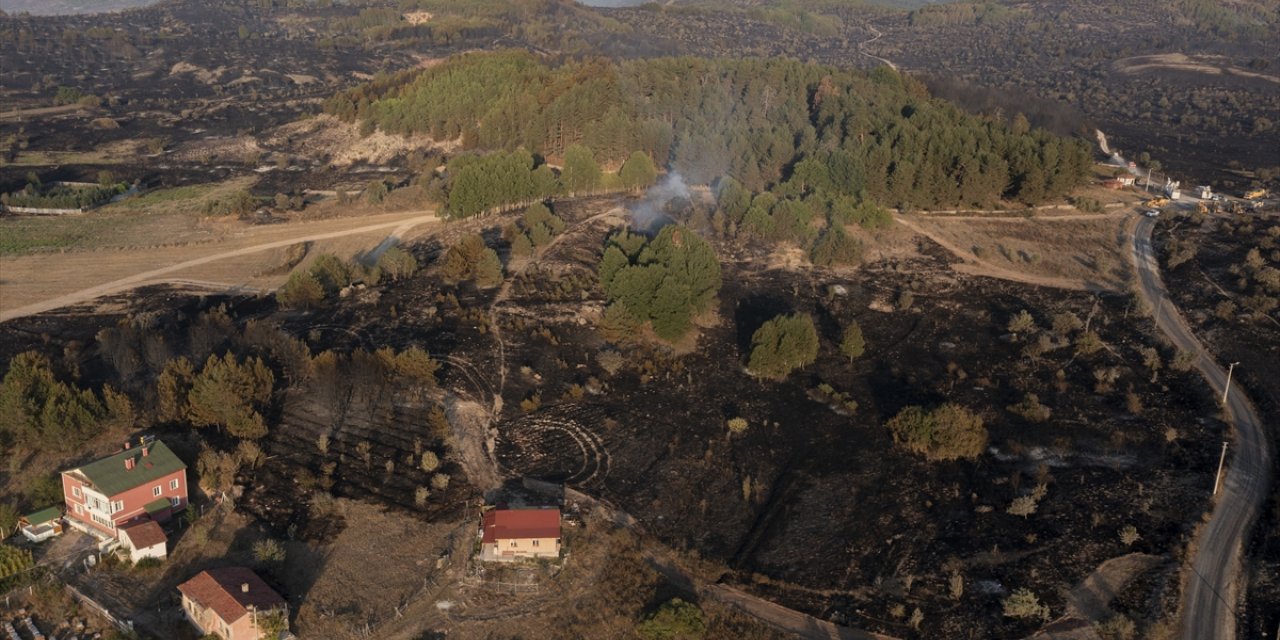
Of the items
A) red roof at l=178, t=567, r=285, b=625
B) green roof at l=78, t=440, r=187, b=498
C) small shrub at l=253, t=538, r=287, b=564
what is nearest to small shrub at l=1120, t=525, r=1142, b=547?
red roof at l=178, t=567, r=285, b=625

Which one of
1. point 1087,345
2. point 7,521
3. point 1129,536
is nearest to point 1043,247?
point 1087,345

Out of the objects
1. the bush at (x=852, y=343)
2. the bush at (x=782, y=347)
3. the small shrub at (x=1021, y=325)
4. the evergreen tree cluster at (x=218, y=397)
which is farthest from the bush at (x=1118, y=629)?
the evergreen tree cluster at (x=218, y=397)

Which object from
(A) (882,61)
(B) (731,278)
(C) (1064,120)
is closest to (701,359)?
(B) (731,278)

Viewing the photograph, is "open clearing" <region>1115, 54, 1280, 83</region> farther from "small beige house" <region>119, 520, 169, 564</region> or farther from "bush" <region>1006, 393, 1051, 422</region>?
"small beige house" <region>119, 520, 169, 564</region>

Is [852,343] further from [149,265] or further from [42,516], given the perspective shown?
[149,265]

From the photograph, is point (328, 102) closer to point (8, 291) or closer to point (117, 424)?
point (8, 291)

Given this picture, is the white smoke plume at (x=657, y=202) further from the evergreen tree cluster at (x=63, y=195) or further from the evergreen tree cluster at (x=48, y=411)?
the evergreen tree cluster at (x=63, y=195)
